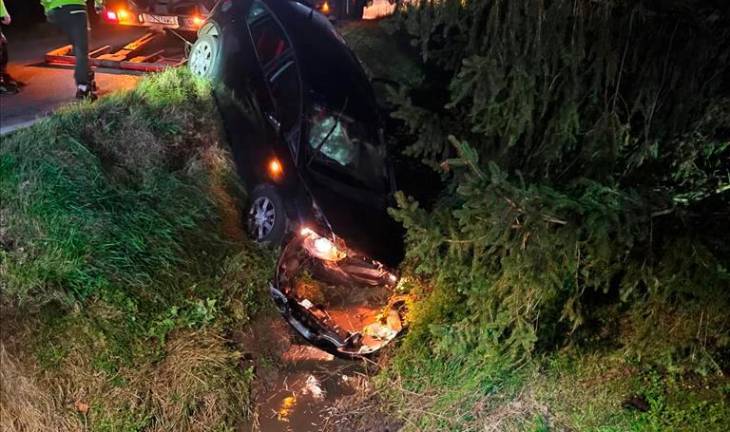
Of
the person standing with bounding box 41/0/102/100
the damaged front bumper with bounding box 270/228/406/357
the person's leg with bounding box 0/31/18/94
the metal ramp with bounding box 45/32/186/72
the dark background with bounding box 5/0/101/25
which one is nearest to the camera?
the damaged front bumper with bounding box 270/228/406/357

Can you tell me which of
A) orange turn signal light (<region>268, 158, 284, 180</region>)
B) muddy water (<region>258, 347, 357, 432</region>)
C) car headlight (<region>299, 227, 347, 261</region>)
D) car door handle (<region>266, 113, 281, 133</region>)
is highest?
car door handle (<region>266, 113, 281, 133</region>)

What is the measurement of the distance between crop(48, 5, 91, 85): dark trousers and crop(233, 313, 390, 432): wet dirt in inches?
165

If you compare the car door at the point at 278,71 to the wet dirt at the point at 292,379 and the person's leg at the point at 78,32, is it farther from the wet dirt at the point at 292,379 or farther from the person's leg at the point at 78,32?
the person's leg at the point at 78,32

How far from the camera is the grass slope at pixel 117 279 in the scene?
13.6 ft

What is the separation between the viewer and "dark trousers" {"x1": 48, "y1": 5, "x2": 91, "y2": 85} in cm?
661

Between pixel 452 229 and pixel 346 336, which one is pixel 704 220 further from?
pixel 346 336

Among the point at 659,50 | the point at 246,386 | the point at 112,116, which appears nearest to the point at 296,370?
the point at 246,386

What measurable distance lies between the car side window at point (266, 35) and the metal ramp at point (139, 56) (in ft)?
5.83

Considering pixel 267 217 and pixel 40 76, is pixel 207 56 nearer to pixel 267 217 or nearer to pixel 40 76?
pixel 267 217

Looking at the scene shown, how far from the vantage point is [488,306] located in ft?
12.4

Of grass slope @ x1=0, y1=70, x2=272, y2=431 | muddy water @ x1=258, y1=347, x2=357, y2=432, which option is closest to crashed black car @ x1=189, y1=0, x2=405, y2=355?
muddy water @ x1=258, y1=347, x2=357, y2=432

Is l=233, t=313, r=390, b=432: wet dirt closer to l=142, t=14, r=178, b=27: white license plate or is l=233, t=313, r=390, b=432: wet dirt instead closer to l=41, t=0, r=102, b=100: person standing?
l=41, t=0, r=102, b=100: person standing

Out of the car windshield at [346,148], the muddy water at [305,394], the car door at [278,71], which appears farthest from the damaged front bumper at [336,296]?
the car door at [278,71]

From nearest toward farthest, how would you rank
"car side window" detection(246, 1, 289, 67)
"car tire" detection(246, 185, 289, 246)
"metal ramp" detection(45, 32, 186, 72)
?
"car tire" detection(246, 185, 289, 246) → "car side window" detection(246, 1, 289, 67) → "metal ramp" detection(45, 32, 186, 72)
